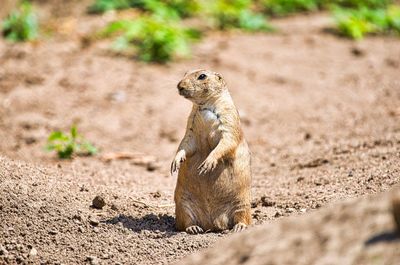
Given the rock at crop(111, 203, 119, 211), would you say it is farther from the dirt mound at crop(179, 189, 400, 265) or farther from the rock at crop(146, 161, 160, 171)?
the rock at crop(146, 161, 160, 171)

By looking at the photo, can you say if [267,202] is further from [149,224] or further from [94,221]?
[94,221]

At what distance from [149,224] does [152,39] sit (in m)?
5.57

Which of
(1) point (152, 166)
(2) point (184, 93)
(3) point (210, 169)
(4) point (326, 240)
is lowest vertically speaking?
(1) point (152, 166)

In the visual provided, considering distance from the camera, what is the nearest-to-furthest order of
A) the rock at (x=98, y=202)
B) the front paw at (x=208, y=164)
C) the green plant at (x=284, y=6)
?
the front paw at (x=208, y=164)
the rock at (x=98, y=202)
the green plant at (x=284, y=6)

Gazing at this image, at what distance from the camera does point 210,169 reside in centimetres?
555

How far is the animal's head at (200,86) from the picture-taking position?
5.68 m

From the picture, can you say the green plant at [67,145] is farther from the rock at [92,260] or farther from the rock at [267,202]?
the rock at [92,260]

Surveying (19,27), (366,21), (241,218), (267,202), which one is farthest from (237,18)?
(241,218)

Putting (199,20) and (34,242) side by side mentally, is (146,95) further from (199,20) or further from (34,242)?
(34,242)

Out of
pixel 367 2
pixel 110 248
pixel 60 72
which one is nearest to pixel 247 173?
pixel 110 248

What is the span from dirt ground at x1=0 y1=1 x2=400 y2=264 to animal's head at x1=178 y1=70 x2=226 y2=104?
101 cm

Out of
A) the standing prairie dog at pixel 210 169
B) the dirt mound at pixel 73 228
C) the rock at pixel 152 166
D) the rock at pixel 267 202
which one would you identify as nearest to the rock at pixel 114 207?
the dirt mound at pixel 73 228

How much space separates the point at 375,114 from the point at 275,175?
104 inches

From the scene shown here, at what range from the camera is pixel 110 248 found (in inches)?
212
